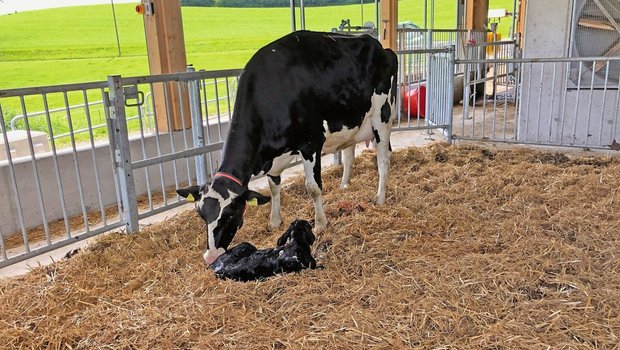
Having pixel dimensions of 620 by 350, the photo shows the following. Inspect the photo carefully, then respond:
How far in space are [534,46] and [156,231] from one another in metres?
5.26

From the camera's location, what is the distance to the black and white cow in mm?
2961

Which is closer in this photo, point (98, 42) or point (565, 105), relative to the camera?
point (565, 105)

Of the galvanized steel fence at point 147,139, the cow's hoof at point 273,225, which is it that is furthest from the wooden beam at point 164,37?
the cow's hoof at point 273,225

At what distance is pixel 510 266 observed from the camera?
9.56 feet

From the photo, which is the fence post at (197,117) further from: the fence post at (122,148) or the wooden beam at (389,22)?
the wooden beam at (389,22)

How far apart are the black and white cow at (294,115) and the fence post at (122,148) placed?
0.95 metres

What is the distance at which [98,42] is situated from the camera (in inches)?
849

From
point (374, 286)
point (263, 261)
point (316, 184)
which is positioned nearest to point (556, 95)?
point (316, 184)

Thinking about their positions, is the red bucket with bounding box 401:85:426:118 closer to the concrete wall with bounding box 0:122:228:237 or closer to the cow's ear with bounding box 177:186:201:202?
the concrete wall with bounding box 0:122:228:237

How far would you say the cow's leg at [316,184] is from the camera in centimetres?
369

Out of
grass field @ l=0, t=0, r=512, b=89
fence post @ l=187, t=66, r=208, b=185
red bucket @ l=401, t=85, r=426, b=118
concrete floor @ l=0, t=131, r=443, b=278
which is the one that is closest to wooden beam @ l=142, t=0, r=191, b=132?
fence post @ l=187, t=66, r=208, b=185

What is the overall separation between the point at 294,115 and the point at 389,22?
5126 mm

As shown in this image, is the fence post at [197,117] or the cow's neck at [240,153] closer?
the cow's neck at [240,153]

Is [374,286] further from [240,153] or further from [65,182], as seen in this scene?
[65,182]
